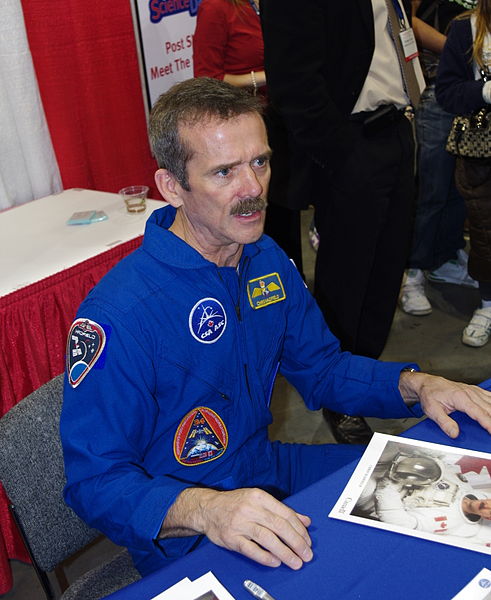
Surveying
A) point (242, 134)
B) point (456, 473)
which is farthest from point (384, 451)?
point (242, 134)

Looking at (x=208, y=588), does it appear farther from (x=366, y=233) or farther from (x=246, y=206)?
(x=366, y=233)

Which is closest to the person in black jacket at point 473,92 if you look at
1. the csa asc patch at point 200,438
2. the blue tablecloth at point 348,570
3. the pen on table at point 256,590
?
the csa asc patch at point 200,438

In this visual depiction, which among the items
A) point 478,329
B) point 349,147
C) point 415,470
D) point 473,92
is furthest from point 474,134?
point 415,470

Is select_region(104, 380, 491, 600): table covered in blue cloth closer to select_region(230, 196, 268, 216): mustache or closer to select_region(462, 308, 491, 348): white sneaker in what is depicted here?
select_region(230, 196, 268, 216): mustache

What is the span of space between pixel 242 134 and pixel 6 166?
1814 millimetres

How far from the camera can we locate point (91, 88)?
3109 mm

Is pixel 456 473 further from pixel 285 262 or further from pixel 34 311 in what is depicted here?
pixel 34 311

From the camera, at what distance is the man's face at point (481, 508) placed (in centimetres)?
99

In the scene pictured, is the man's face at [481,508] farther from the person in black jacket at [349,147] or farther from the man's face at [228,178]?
the person in black jacket at [349,147]

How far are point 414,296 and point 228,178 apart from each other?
2.31 meters

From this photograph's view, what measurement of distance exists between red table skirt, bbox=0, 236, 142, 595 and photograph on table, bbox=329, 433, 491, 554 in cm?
117

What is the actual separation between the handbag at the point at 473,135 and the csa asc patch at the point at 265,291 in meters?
1.60

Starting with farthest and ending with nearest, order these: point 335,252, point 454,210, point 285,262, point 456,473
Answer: point 454,210 → point 335,252 → point 285,262 → point 456,473

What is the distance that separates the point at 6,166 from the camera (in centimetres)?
281
